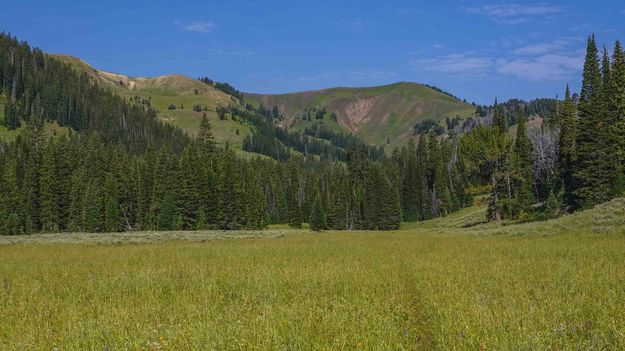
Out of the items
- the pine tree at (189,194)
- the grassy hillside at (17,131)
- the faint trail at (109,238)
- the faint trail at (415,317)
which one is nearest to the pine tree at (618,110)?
the faint trail at (109,238)

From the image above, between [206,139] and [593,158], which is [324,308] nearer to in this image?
[593,158]

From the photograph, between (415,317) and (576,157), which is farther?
(576,157)

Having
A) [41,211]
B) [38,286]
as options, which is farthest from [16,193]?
[38,286]

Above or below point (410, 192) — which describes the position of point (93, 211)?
below

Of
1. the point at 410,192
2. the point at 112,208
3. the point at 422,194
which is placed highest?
the point at 410,192

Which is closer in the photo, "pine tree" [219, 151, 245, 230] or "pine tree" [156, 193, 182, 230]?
"pine tree" [156, 193, 182, 230]

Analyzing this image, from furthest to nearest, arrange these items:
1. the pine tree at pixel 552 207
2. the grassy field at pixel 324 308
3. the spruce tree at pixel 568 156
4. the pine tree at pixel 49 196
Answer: the pine tree at pixel 49 196 < the spruce tree at pixel 568 156 < the pine tree at pixel 552 207 < the grassy field at pixel 324 308

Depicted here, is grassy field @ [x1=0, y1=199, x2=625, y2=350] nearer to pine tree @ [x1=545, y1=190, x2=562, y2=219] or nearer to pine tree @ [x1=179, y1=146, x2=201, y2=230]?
pine tree @ [x1=545, y1=190, x2=562, y2=219]

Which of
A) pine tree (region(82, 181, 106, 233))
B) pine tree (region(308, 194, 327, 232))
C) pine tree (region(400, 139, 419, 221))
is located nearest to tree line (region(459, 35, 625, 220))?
pine tree (region(308, 194, 327, 232))

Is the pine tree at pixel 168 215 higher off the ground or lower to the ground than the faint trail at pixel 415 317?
lower

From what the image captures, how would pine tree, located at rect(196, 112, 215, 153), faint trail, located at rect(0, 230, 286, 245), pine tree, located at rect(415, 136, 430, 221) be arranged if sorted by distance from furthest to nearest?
pine tree, located at rect(415, 136, 430, 221) < pine tree, located at rect(196, 112, 215, 153) < faint trail, located at rect(0, 230, 286, 245)

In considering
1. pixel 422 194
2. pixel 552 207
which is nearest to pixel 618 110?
pixel 552 207

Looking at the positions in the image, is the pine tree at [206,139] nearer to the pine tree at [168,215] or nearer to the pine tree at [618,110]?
the pine tree at [168,215]

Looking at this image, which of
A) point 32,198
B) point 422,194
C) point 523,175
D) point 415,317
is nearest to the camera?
point 415,317
